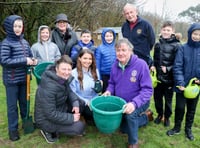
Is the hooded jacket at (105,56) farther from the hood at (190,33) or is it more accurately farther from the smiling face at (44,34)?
the hood at (190,33)

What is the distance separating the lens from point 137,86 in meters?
2.81

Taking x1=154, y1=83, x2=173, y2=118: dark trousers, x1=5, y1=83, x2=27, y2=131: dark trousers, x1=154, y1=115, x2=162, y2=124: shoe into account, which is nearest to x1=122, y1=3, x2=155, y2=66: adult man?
x1=154, y1=83, x2=173, y2=118: dark trousers

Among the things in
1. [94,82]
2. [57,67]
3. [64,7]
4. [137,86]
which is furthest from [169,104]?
[64,7]

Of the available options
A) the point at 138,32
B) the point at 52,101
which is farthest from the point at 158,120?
the point at 52,101

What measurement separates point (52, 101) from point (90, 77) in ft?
2.35

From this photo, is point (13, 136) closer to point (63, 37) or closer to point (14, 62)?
point (14, 62)

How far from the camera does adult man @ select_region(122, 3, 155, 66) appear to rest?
140 inches

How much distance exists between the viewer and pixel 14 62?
108 inches

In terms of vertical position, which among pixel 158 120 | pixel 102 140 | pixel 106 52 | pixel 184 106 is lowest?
pixel 102 140

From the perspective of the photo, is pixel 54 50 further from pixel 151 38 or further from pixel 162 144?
pixel 162 144

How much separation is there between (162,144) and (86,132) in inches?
42.6

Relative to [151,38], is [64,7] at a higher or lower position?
higher

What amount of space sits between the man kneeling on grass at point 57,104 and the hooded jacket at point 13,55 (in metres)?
0.33

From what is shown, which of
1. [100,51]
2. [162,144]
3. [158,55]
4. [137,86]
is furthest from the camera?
[100,51]
